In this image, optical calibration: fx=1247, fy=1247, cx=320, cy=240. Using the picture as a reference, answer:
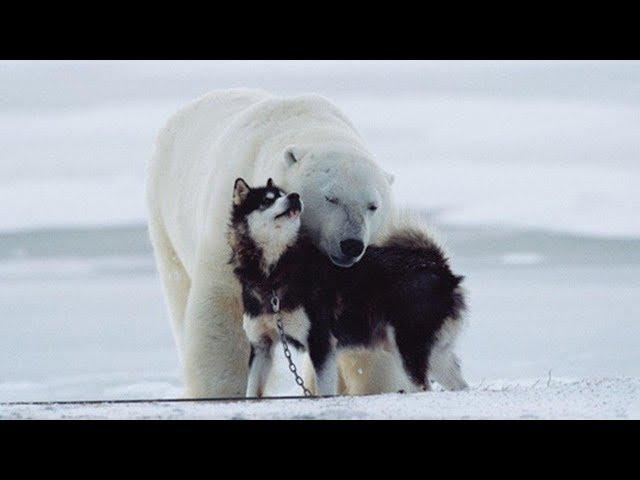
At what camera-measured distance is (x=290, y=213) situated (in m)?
6.46

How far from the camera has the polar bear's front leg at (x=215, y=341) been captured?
7.39 m

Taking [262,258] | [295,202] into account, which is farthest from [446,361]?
[295,202]

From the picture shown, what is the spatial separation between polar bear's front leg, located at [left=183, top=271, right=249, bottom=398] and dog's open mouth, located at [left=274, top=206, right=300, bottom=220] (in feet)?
3.24

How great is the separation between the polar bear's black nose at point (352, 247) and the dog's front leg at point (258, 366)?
0.65m

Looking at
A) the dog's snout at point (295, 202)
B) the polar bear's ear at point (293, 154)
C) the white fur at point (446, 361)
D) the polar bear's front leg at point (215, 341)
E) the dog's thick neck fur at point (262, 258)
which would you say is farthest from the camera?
the polar bear's front leg at point (215, 341)

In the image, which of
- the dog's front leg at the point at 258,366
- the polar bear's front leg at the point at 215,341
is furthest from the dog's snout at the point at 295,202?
the polar bear's front leg at the point at 215,341

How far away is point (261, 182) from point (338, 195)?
0.70 meters

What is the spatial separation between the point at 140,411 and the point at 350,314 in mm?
1675

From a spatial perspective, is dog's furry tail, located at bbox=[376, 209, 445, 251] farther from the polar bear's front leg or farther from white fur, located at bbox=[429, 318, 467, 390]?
the polar bear's front leg

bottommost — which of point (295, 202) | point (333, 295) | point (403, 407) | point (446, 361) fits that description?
point (446, 361)

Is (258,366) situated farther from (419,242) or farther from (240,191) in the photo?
(419,242)

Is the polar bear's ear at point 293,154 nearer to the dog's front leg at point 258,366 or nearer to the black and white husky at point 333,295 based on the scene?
the black and white husky at point 333,295

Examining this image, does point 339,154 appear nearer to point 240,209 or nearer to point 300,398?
point 240,209

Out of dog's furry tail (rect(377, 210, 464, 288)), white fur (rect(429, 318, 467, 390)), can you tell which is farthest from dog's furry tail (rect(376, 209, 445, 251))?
white fur (rect(429, 318, 467, 390))
